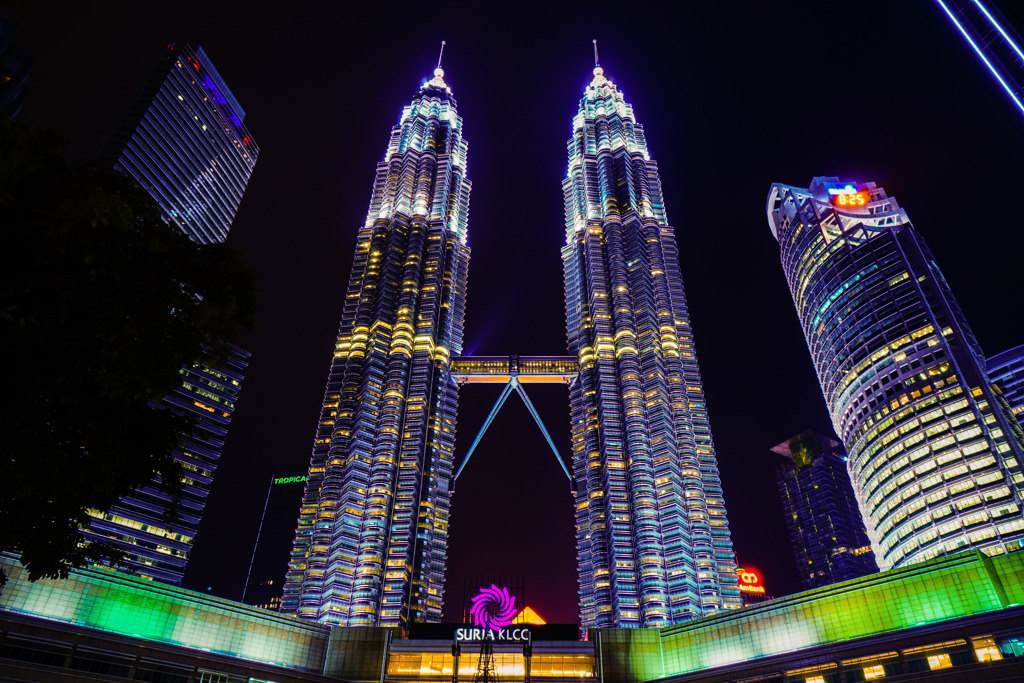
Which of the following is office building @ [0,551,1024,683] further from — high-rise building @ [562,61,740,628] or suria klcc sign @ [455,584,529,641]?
high-rise building @ [562,61,740,628]

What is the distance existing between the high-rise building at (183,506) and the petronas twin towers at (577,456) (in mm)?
31270

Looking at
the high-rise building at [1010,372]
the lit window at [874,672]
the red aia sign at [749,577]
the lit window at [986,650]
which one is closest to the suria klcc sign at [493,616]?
the lit window at [874,672]

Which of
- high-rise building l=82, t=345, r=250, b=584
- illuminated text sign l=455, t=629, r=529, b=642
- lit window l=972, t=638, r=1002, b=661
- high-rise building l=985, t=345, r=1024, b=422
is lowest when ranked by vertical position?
lit window l=972, t=638, r=1002, b=661

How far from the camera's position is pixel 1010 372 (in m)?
188

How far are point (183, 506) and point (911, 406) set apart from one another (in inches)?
7283

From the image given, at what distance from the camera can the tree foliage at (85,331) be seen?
18.5m

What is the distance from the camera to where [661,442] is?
6304 inches

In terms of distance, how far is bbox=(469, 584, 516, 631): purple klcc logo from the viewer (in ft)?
351

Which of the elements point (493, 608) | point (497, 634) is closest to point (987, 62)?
point (493, 608)

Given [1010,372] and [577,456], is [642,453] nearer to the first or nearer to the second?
[577,456]

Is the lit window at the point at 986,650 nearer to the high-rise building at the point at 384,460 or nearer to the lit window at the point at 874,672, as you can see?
the lit window at the point at 874,672

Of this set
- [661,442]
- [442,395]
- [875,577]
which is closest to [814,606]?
[875,577]

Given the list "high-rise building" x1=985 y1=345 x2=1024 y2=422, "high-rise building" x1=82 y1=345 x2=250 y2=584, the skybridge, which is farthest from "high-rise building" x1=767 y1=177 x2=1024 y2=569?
"high-rise building" x1=82 y1=345 x2=250 y2=584

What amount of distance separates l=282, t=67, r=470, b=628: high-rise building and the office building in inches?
1594
